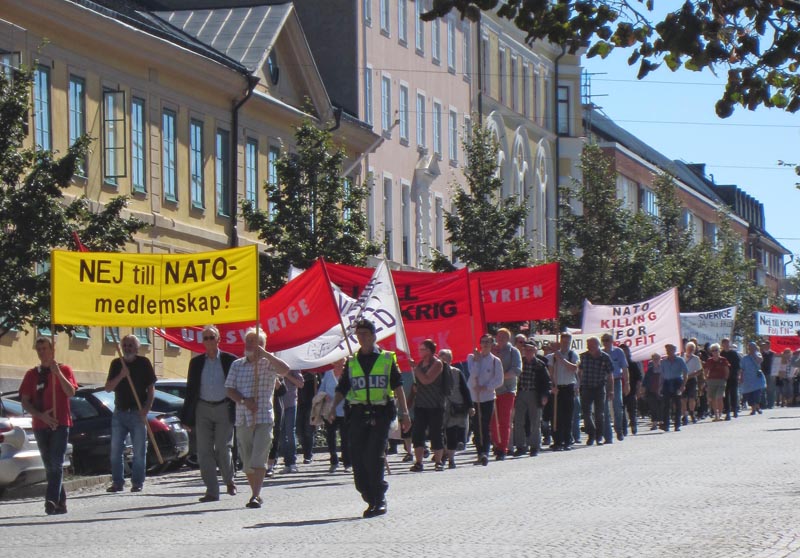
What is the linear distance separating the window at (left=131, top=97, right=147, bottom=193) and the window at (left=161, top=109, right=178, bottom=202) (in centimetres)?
93

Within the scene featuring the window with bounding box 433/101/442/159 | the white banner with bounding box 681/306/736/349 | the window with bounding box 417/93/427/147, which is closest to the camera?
the white banner with bounding box 681/306/736/349

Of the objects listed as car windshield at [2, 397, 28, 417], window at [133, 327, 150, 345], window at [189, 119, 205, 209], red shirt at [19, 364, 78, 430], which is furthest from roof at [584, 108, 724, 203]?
red shirt at [19, 364, 78, 430]

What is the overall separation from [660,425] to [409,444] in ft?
34.0

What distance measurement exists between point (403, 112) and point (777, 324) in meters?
12.8

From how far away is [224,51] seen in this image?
142 feet

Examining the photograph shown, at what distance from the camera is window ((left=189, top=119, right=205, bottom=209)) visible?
131ft

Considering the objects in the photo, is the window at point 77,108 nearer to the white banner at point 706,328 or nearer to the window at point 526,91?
the white banner at point 706,328

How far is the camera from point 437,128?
59281 millimetres

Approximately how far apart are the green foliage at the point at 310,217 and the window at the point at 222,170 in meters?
A: 4.51

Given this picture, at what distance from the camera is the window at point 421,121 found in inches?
2251

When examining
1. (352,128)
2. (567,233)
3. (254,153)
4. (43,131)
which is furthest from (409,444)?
→ (567,233)

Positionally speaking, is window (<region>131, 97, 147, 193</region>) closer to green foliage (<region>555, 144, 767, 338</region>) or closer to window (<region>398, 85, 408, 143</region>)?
green foliage (<region>555, 144, 767, 338</region>)

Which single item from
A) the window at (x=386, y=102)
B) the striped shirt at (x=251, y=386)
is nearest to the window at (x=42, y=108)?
the striped shirt at (x=251, y=386)

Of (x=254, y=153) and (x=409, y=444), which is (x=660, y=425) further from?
(x=254, y=153)
